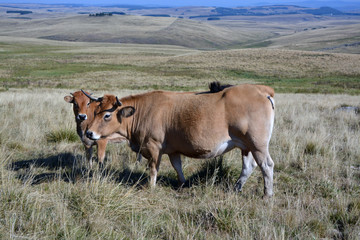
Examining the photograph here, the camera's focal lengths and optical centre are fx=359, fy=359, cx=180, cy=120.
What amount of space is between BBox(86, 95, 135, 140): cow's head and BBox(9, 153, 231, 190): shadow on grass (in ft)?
2.28

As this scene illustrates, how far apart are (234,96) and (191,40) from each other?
170 meters

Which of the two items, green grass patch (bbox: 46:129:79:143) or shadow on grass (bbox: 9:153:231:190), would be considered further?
green grass patch (bbox: 46:129:79:143)

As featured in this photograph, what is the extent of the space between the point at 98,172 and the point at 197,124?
193 cm

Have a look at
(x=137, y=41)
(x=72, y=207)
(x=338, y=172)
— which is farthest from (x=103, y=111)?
(x=137, y=41)

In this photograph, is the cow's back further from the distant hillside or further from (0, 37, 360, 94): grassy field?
the distant hillside

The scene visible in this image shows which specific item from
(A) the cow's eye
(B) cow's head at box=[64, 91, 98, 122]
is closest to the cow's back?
(A) the cow's eye

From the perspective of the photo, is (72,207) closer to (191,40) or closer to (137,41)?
(137,41)

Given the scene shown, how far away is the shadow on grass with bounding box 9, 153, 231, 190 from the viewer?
262 inches

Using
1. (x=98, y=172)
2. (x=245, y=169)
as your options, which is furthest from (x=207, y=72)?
(x=98, y=172)

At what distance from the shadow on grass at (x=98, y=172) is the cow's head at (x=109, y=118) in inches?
27.4

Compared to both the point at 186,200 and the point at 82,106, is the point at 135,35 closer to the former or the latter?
the point at 82,106

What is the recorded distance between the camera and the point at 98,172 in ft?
20.6

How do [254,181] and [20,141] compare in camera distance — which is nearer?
[254,181]

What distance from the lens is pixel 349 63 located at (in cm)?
6062
